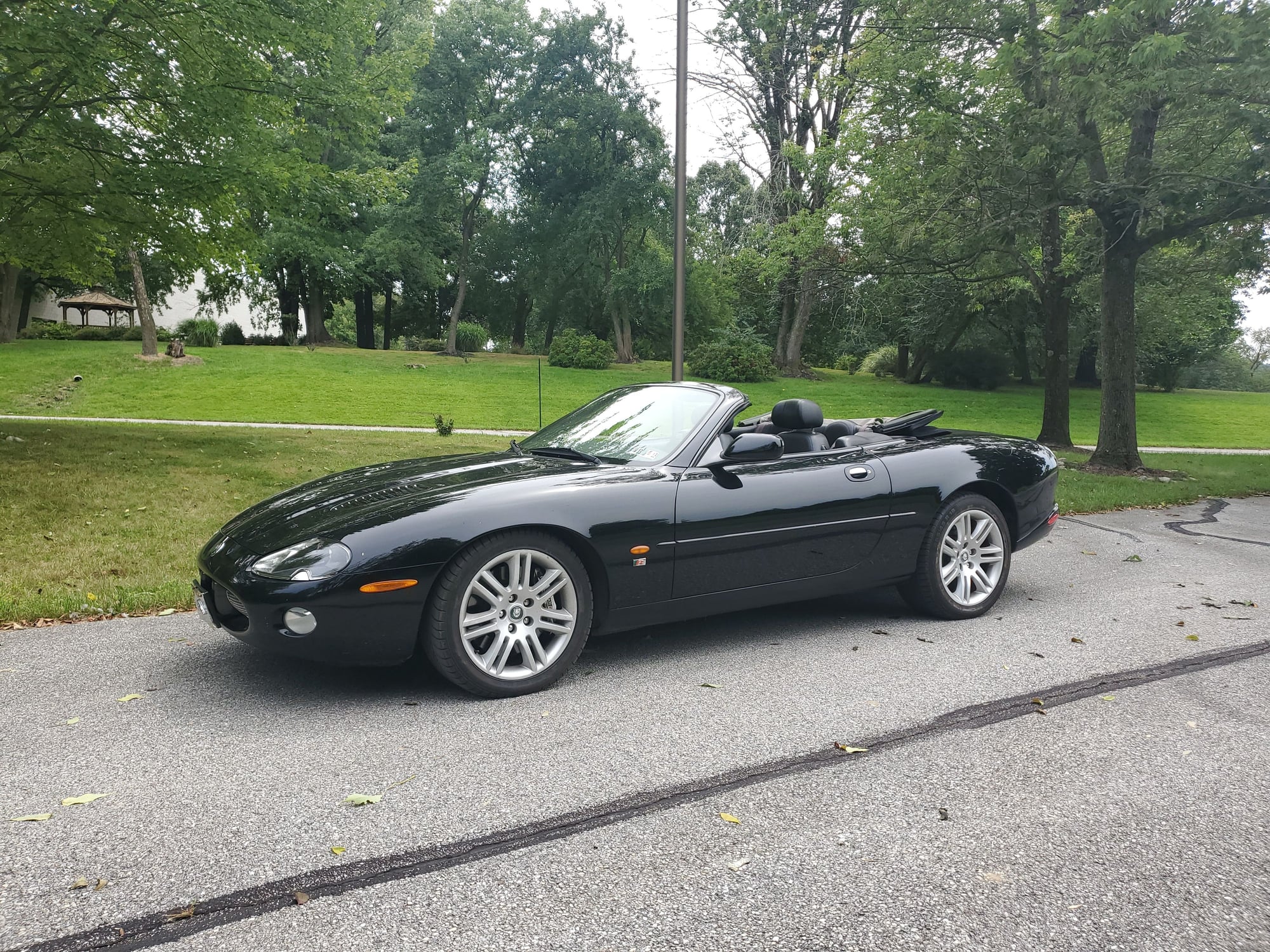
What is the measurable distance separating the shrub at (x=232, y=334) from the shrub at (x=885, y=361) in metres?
28.4

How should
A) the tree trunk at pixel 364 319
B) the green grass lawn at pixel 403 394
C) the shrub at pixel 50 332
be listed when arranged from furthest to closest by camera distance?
the tree trunk at pixel 364 319 < the shrub at pixel 50 332 < the green grass lawn at pixel 403 394

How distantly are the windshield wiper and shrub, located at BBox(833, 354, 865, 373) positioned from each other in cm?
4406

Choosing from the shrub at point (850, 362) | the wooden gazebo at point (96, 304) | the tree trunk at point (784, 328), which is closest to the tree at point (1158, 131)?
the tree trunk at point (784, 328)

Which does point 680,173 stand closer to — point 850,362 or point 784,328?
point 784,328

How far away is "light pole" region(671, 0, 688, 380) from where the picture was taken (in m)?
9.98

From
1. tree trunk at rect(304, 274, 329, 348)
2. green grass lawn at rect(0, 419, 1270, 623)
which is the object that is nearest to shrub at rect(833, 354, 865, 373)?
tree trunk at rect(304, 274, 329, 348)

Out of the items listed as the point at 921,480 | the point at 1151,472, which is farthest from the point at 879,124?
the point at 921,480

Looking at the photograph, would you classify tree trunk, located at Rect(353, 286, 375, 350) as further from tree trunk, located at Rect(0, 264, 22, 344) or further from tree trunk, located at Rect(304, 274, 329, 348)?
tree trunk, located at Rect(0, 264, 22, 344)

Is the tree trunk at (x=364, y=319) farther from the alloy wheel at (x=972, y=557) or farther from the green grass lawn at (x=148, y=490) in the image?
the alloy wheel at (x=972, y=557)

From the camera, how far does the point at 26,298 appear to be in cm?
4134

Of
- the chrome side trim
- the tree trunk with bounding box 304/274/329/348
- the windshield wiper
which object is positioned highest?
the tree trunk with bounding box 304/274/329/348

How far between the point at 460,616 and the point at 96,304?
4649 centimetres

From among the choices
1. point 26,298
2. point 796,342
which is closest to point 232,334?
point 26,298

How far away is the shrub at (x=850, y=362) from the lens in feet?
158
